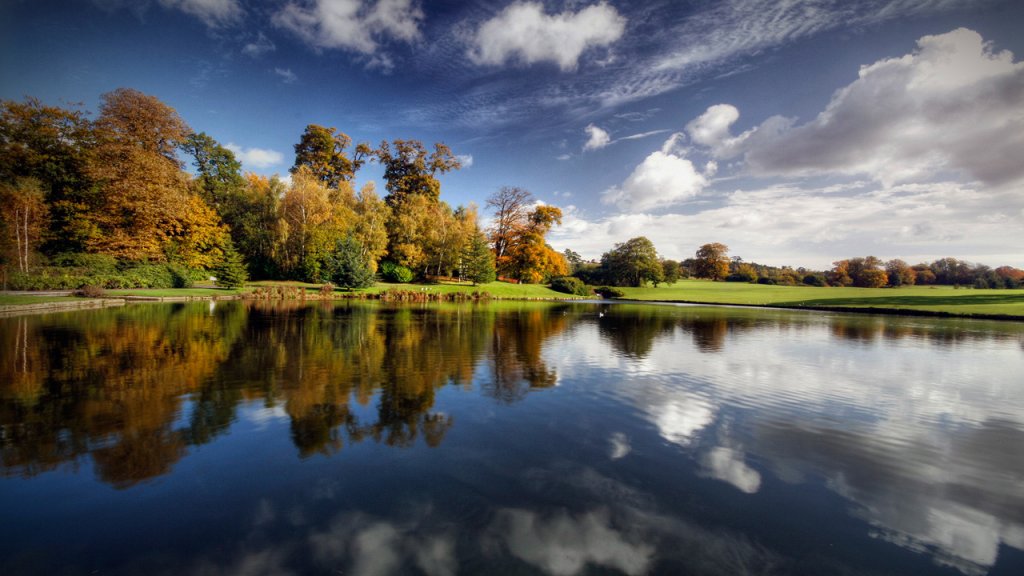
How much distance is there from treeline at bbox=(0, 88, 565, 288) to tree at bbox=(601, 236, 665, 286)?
61.8ft

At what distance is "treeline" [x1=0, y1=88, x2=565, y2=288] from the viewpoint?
104 ft

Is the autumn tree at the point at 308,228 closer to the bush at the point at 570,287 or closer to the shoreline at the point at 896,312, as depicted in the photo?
the bush at the point at 570,287

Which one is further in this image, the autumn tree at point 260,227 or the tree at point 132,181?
the autumn tree at point 260,227

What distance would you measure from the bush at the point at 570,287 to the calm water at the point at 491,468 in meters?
48.3

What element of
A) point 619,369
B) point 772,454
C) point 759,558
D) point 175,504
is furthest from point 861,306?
point 175,504

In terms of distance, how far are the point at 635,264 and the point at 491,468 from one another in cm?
6721

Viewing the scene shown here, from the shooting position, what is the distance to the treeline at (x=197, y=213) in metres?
31.6

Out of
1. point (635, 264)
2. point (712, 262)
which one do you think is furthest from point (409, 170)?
point (712, 262)

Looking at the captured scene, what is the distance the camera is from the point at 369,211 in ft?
153

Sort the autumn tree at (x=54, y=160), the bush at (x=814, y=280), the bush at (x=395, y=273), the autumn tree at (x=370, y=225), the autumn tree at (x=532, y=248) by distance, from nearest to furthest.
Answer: the autumn tree at (x=54, y=160) → the autumn tree at (x=370, y=225) → the bush at (x=395, y=273) → the autumn tree at (x=532, y=248) → the bush at (x=814, y=280)

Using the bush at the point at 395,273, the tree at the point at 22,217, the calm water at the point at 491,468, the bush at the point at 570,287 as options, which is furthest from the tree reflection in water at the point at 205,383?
the bush at the point at 570,287

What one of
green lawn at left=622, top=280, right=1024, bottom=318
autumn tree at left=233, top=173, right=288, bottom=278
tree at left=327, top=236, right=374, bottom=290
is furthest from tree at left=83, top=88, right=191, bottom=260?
green lawn at left=622, top=280, right=1024, bottom=318

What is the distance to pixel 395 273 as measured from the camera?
49.6 m

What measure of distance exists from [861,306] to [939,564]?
46271 millimetres
